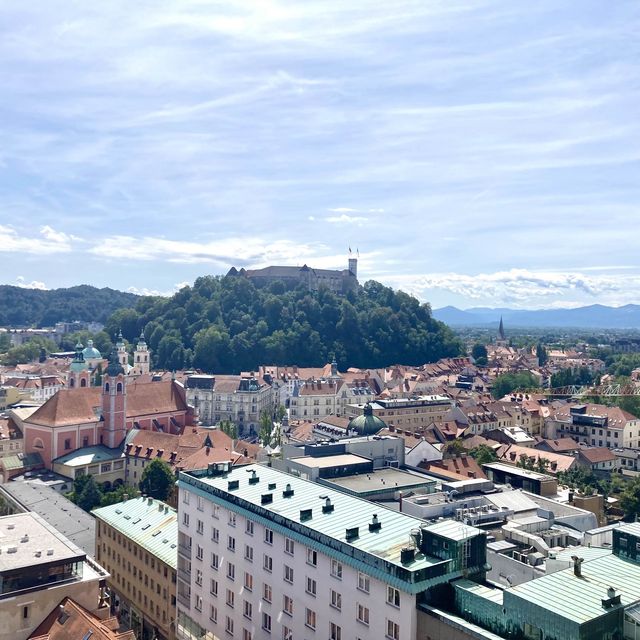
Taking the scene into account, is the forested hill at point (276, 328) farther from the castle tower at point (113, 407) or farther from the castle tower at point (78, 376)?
the castle tower at point (113, 407)

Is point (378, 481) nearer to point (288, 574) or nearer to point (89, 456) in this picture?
point (288, 574)

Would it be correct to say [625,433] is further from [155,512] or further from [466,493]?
[155,512]

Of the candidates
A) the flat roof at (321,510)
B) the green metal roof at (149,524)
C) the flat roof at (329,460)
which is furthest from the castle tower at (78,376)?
the flat roof at (321,510)

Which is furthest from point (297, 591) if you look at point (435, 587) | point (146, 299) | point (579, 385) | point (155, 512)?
point (146, 299)

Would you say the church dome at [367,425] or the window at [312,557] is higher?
the church dome at [367,425]

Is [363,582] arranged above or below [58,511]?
above

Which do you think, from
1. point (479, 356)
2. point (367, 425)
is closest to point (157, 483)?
point (367, 425)

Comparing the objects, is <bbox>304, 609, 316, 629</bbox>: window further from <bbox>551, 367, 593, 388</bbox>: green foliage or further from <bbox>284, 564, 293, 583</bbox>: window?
<bbox>551, 367, 593, 388</bbox>: green foliage
